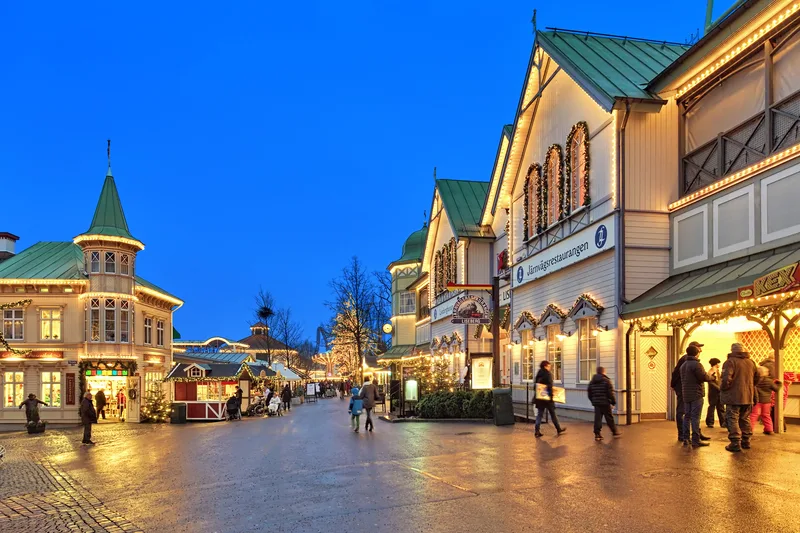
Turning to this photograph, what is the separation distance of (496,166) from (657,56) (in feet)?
28.4

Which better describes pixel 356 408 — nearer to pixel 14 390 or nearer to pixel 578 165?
pixel 578 165

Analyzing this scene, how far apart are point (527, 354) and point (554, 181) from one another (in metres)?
6.40

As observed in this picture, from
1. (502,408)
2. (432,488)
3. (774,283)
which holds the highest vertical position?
(774,283)

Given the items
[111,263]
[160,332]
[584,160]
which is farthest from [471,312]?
[160,332]

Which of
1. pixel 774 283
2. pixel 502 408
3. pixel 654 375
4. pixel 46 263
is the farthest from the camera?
pixel 46 263

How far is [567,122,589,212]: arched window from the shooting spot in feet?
69.4

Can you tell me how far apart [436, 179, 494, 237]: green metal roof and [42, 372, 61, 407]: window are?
2184 cm

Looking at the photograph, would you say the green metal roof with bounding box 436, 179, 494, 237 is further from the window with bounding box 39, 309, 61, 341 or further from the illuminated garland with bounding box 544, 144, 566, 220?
the window with bounding box 39, 309, 61, 341

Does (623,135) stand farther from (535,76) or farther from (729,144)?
(535,76)

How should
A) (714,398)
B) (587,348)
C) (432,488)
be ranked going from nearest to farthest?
(432,488) < (714,398) < (587,348)

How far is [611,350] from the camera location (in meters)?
19.1

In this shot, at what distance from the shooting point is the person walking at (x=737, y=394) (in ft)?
39.6

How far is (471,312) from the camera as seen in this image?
2531cm

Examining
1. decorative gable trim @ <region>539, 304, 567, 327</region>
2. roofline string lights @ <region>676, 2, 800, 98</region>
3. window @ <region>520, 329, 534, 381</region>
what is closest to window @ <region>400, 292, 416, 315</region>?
window @ <region>520, 329, 534, 381</region>
